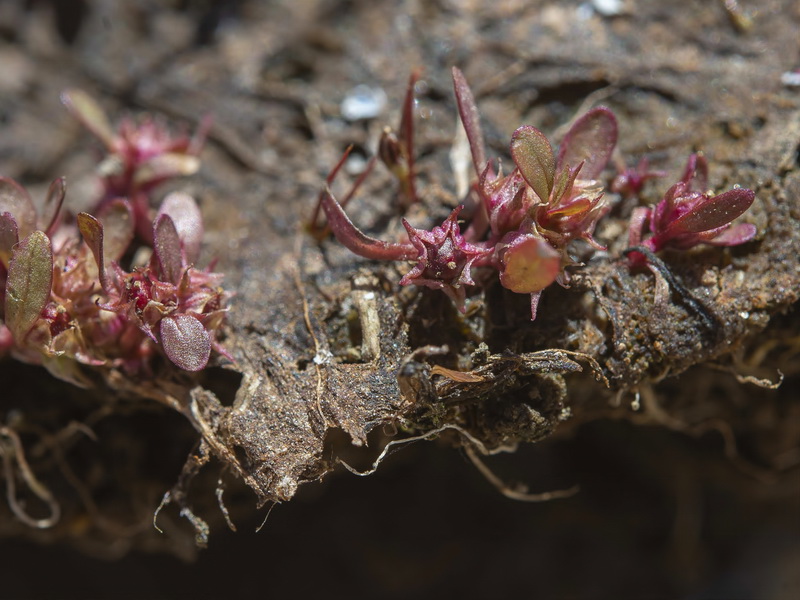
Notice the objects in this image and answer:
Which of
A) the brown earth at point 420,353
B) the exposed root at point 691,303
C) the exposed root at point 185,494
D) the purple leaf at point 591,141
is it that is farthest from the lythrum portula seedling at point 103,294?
the exposed root at point 691,303

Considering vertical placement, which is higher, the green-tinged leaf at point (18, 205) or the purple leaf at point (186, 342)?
the green-tinged leaf at point (18, 205)

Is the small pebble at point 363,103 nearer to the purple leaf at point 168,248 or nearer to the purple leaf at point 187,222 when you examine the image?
the purple leaf at point 187,222

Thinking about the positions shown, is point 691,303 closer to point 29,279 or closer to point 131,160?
point 29,279

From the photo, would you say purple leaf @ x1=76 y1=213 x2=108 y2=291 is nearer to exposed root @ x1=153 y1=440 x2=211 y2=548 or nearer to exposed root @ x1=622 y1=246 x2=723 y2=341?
exposed root @ x1=153 y1=440 x2=211 y2=548

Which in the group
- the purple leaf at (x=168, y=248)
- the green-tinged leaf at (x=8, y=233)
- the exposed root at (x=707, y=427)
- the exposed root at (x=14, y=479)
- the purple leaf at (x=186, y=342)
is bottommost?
the exposed root at (x=707, y=427)

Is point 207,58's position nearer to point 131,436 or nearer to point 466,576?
point 131,436

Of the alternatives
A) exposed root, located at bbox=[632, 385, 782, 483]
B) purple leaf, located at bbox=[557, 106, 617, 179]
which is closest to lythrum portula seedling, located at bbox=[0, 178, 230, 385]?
purple leaf, located at bbox=[557, 106, 617, 179]

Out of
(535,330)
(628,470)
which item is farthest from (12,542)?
(628,470)

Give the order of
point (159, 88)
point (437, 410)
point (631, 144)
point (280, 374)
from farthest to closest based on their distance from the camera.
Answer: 1. point (159, 88)
2. point (631, 144)
3. point (280, 374)
4. point (437, 410)
